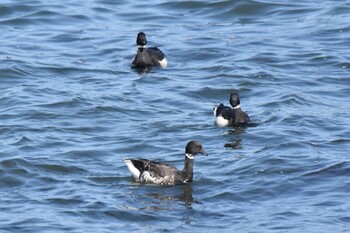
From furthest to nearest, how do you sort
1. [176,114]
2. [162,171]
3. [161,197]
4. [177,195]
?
[176,114], [162,171], [177,195], [161,197]

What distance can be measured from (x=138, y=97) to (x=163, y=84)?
126cm

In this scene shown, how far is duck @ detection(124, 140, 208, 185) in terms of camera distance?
1678cm

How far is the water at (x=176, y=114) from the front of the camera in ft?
51.0

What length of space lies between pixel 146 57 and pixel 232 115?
4920 mm

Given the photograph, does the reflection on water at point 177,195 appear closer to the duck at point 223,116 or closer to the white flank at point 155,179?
the white flank at point 155,179

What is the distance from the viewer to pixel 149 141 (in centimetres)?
1923

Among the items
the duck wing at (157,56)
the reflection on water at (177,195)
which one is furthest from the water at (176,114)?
the duck wing at (157,56)

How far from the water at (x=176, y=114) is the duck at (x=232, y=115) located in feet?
0.68

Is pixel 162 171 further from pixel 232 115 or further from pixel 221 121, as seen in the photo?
pixel 232 115

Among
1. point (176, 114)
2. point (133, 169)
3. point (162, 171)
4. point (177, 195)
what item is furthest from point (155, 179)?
point (176, 114)

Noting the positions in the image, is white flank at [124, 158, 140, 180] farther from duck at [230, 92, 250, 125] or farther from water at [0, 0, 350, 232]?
duck at [230, 92, 250, 125]

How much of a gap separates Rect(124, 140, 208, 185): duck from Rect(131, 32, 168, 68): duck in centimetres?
766

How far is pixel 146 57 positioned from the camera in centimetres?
2480

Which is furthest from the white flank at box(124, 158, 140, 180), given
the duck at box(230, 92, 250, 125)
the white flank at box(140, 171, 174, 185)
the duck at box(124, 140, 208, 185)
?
the duck at box(230, 92, 250, 125)
